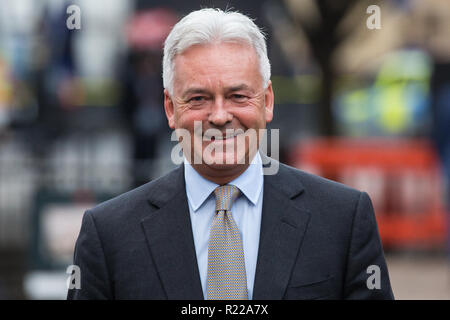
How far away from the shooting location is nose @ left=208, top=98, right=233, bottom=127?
3174 mm

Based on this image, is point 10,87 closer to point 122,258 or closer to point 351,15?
point 351,15

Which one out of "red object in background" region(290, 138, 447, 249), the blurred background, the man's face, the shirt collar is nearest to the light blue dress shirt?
the shirt collar

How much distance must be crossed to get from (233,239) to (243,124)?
16.1 inches

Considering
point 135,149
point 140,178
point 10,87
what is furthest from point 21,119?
point 140,178

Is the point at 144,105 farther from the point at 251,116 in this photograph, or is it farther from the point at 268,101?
the point at 251,116

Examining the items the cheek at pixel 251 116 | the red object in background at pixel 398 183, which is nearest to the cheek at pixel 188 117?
the cheek at pixel 251 116

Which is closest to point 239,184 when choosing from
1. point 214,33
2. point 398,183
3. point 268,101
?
point 268,101

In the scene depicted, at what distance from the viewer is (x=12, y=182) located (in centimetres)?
1078

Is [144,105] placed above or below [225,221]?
below

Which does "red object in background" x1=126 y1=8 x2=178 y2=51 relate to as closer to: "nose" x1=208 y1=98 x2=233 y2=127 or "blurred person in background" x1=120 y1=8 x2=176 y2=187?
"blurred person in background" x1=120 y1=8 x2=176 y2=187

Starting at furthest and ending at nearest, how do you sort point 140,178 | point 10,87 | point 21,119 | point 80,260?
point 10,87
point 21,119
point 140,178
point 80,260

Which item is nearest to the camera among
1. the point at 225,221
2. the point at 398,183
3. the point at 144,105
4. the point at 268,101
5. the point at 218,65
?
the point at 218,65

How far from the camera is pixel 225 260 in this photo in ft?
10.5

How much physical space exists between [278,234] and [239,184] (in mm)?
235
